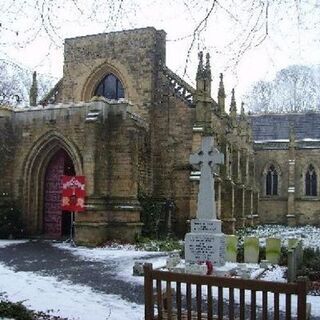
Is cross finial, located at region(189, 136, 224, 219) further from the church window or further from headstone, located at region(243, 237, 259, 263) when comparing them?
the church window

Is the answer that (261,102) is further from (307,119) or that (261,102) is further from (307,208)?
(307,208)

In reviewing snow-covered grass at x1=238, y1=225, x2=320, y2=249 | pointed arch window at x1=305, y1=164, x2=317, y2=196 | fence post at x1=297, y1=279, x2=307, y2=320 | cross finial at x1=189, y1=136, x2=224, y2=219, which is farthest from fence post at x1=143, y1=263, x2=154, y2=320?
pointed arch window at x1=305, y1=164, x2=317, y2=196

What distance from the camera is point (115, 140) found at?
19875mm

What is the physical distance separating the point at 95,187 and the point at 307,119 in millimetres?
28023

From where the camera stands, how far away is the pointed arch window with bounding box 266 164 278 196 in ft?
133

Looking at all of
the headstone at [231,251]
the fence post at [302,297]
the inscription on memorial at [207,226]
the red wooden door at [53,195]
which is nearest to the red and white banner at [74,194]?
the red wooden door at [53,195]

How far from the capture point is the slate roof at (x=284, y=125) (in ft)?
136

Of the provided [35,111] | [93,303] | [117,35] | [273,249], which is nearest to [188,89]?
[117,35]

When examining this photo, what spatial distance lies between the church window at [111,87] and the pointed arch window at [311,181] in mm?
19839

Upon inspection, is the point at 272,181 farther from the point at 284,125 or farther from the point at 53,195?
the point at 53,195

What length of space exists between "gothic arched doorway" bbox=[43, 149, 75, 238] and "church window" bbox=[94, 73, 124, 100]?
17.7 feet

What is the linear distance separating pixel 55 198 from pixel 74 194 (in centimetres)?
311

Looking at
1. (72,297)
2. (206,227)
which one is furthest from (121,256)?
(72,297)

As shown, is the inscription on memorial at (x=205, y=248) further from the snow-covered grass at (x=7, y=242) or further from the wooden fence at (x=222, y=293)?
the snow-covered grass at (x=7, y=242)
